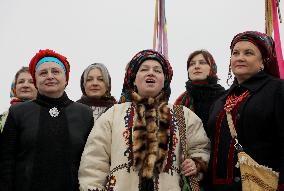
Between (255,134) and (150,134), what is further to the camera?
(150,134)

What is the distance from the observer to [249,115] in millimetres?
3043

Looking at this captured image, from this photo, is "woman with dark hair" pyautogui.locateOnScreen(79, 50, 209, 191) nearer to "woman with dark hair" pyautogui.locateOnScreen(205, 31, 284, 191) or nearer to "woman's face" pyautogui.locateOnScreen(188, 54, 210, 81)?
"woman with dark hair" pyautogui.locateOnScreen(205, 31, 284, 191)

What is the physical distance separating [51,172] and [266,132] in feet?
5.67

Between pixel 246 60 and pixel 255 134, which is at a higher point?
pixel 246 60

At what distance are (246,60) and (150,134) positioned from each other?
98cm

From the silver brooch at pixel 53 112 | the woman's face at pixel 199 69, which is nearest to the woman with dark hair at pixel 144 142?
the silver brooch at pixel 53 112

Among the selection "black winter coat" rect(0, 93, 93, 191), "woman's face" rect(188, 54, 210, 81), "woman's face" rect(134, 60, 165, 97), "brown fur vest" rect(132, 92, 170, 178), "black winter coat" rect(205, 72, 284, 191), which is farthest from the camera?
"woman's face" rect(188, 54, 210, 81)

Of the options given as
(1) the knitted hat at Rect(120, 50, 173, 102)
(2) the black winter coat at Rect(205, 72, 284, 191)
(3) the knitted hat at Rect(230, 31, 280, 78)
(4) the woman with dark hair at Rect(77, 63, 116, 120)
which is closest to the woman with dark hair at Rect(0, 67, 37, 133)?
(4) the woman with dark hair at Rect(77, 63, 116, 120)

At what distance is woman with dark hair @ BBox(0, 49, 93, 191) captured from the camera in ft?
10.6

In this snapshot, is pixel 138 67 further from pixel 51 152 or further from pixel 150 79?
pixel 51 152

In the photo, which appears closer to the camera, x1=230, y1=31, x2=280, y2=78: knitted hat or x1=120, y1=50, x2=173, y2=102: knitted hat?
x1=230, y1=31, x2=280, y2=78: knitted hat

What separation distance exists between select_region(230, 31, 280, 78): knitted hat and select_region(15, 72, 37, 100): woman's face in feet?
8.68

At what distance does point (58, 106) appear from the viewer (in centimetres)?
355

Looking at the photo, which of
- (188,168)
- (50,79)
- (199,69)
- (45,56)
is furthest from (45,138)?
(199,69)
